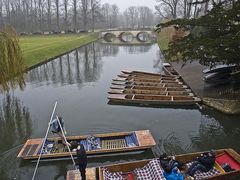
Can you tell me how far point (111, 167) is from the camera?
34.1 feet

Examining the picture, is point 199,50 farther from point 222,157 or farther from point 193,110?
point 222,157

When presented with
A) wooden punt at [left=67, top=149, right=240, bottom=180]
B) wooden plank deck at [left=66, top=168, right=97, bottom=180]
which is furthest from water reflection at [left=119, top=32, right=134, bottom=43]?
wooden plank deck at [left=66, top=168, right=97, bottom=180]

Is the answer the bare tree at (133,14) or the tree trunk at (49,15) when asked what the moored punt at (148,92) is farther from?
the bare tree at (133,14)

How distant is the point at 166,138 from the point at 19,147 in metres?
7.06

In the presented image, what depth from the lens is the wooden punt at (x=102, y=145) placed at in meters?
12.0

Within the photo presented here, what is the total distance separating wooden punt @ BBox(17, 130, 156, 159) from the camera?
12.0 m

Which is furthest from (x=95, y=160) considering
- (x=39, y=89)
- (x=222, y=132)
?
(x=39, y=89)

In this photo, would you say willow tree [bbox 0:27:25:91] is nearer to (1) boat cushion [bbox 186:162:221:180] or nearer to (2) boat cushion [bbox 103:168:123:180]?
(2) boat cushion [bbox 103:168:123:180]

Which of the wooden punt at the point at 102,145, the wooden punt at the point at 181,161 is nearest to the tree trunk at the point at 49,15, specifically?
the wooden punt at the point at 102,145

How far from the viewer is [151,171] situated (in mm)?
10352

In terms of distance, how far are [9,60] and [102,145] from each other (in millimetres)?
9237

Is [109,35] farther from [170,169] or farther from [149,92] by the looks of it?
[170,169]

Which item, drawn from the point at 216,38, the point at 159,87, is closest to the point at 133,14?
the point at 159,87

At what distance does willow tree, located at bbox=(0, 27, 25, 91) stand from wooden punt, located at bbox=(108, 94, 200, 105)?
6.33 metres
